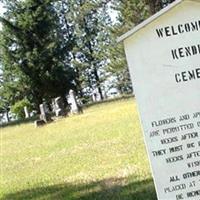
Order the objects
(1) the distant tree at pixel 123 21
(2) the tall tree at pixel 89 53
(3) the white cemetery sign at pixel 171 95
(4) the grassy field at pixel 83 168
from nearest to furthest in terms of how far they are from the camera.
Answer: (3) the white cemetery sign at pixel 171 95, (4) the grassy field at pixel 83 168, (1) the distant tree at pixel 123 21, (2) the tall tree at pixel 89 53

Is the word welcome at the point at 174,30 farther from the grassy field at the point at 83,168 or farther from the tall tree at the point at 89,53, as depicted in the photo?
the tall tree at the point at 89,53

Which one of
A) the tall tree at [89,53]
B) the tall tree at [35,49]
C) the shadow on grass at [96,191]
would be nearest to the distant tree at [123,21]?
the tall tree at [35,49]

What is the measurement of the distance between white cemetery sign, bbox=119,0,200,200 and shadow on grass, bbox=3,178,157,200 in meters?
3.11

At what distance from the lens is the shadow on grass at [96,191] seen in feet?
28.5

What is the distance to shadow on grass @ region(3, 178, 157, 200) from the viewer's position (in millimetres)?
8688

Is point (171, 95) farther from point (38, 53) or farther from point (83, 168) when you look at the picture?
point (38, 53)

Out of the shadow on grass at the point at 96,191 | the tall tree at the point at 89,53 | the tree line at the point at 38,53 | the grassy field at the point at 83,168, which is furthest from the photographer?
the tall tree at the point at 89,53

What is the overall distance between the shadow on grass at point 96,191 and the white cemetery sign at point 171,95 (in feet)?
10.2

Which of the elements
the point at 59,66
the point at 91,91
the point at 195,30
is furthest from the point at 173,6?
the point at 91,91

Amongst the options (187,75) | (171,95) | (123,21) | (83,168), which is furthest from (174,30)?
(123,21)

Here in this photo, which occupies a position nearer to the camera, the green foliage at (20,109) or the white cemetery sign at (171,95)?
the white cemetery sign at (171,95)

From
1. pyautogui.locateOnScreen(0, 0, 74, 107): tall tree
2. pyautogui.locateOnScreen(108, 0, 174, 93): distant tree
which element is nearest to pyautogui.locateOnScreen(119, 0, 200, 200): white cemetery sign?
pyautogui.locateOnScreen(108, 0, 174, 93): distant tree

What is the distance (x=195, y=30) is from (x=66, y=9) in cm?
5947

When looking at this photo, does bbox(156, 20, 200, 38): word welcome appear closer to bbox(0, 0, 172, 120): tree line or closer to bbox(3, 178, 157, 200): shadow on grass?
bbox(3, 178, 157, 200): shadow on grass
